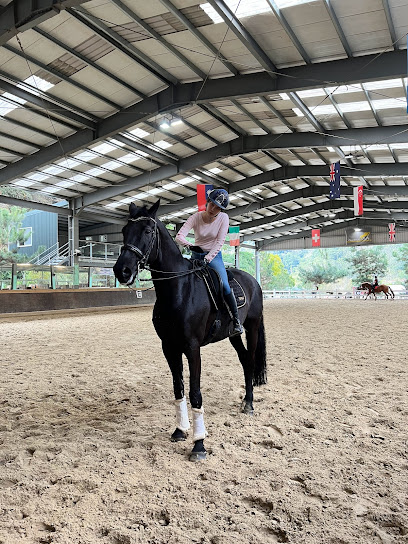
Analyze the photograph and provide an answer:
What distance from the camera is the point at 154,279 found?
3059 mm

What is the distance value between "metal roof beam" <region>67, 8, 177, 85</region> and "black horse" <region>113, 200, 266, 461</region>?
304 inches

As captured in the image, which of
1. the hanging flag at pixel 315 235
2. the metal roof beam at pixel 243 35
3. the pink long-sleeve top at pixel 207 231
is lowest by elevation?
the pink long-sleeve top at pixel 207 231

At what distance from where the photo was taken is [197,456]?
2695mm

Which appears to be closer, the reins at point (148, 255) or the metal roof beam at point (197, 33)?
the reins at point (148, 255)

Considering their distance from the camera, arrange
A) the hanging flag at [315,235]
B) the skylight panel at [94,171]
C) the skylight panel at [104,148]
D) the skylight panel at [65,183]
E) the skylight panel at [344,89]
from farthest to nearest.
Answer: the hanging flag at [315,235]
the skylight panel at [65,183]
the skylight panel at [94,171]
the skylight panel at [104,148]
the skylight panel at [344,89]

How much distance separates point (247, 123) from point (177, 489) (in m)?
15.1

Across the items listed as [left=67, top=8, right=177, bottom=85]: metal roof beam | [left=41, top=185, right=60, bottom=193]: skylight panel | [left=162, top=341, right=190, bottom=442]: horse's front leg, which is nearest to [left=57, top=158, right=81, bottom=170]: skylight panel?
[left=41, top=185, right=60, bottom=193]: skylight panel

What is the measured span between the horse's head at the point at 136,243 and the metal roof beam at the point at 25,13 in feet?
19.6

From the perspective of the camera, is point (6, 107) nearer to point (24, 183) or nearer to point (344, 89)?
point (24, 183)

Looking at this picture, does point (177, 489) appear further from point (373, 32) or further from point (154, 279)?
point (373, 32)

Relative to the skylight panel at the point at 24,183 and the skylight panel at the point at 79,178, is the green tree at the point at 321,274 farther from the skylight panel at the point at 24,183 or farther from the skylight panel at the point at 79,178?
the skylight panel at the point at 24,183

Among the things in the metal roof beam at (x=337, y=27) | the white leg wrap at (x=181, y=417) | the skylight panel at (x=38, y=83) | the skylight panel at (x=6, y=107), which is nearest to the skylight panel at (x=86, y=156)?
the skylight panel at (x=6, y=107)

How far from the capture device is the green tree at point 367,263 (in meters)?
42.0

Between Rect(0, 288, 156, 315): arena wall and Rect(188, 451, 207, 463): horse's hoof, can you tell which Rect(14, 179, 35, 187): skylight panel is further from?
Rect(188, 451, 207, 463): horse's hoof
